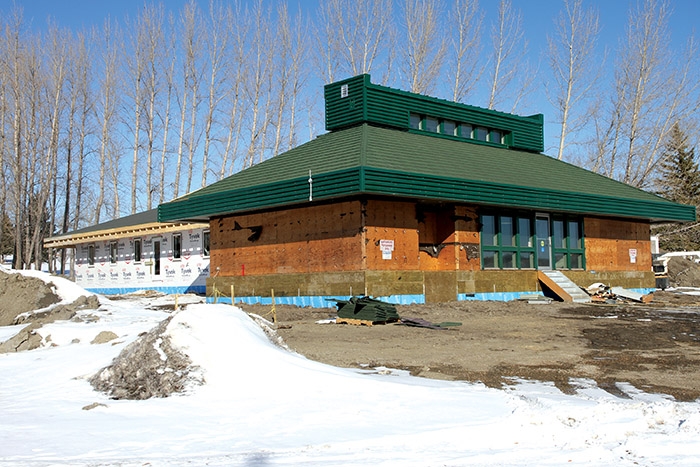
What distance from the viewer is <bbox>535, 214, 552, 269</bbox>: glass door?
83.3 ft

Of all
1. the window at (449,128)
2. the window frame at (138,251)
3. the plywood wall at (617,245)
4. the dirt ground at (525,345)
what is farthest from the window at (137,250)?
the plywood wall at (617,245)

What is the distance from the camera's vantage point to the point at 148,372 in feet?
27.0

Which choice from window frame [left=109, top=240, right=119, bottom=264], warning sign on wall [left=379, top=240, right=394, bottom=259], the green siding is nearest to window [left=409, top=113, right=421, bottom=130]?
the green siding

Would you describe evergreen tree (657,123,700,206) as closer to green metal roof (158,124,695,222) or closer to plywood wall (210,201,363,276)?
green metal roof (158,124,695,222)

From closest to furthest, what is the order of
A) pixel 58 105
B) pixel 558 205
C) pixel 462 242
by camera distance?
1. pixel 462 242
2. pixel 558 205
3. pixel 58 105

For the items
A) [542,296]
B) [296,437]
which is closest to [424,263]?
[542,296]

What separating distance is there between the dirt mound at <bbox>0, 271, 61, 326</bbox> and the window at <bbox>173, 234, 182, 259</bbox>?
14.1 metres

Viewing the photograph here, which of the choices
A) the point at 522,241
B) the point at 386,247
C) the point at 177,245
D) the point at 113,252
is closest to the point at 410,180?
the point at 386,247

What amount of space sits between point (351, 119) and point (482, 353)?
15.7 meters

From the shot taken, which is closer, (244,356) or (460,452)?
(460,452)

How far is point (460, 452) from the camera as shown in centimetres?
531

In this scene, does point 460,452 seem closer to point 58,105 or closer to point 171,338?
point 171,338

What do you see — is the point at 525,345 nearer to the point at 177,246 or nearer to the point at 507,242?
the point at 507,242

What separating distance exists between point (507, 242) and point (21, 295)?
637 inches
